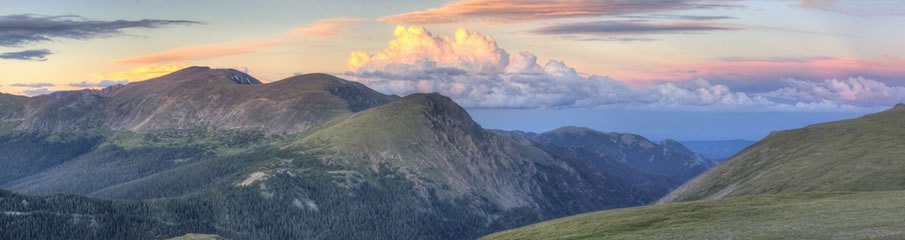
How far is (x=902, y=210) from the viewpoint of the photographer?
106 meters

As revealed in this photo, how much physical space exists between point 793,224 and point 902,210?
55.3 ft

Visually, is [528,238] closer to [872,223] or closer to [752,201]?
[752,201]

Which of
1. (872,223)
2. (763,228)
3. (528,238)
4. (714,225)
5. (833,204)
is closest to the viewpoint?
(872,223)

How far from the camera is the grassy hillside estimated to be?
315 ft

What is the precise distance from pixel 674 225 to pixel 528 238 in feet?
102

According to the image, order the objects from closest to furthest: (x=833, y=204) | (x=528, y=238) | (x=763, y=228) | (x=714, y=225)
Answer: (x=763, y=228) → (x=714, y=225) → (x=833, y=204) → (x=528, y=238)

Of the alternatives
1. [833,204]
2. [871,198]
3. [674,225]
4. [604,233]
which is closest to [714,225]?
[674,225]

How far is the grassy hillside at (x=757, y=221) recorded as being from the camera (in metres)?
95.9

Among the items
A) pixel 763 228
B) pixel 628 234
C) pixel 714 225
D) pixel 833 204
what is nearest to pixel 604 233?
pixel 628 234

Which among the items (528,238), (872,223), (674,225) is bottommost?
(528,238)

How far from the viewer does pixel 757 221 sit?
113 metres

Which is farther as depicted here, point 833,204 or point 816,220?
point 833,204

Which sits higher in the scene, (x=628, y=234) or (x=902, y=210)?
(x=902, y=210)

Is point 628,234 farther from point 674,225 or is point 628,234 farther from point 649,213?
point 649,213
